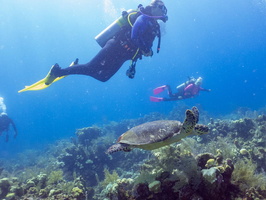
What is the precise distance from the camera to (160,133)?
2908 millimetres

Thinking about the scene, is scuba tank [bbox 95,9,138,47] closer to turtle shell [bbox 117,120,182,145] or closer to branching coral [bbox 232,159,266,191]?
turtle shell [bbox 117,120,182,145]

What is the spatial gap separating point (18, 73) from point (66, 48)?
33.2m

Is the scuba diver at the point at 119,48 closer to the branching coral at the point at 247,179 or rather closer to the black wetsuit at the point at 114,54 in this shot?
the black wetsuit at the point at 114,54

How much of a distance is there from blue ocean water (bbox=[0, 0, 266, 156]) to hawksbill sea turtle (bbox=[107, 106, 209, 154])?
79.9 ft

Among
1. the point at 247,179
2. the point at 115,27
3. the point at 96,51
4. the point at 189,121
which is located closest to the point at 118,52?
the point at 115,27

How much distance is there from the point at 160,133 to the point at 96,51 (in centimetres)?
9671

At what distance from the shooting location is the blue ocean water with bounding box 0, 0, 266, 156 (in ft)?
203

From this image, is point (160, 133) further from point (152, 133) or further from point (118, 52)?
point (118, 52)

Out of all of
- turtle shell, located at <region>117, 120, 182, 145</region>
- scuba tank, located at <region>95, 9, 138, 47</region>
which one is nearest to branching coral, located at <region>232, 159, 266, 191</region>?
turtle shell, located at <region>117, 120, 182, 145</region>

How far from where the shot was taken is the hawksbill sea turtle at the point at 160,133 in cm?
263

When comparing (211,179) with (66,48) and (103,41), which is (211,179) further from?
(66,48)

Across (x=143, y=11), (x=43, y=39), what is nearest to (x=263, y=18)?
(x=43, y=39)

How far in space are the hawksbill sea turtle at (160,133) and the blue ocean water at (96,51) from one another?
24.4m

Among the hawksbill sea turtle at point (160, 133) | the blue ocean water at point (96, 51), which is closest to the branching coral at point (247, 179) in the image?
the hawksbill sea turtle at point (160, 133)
